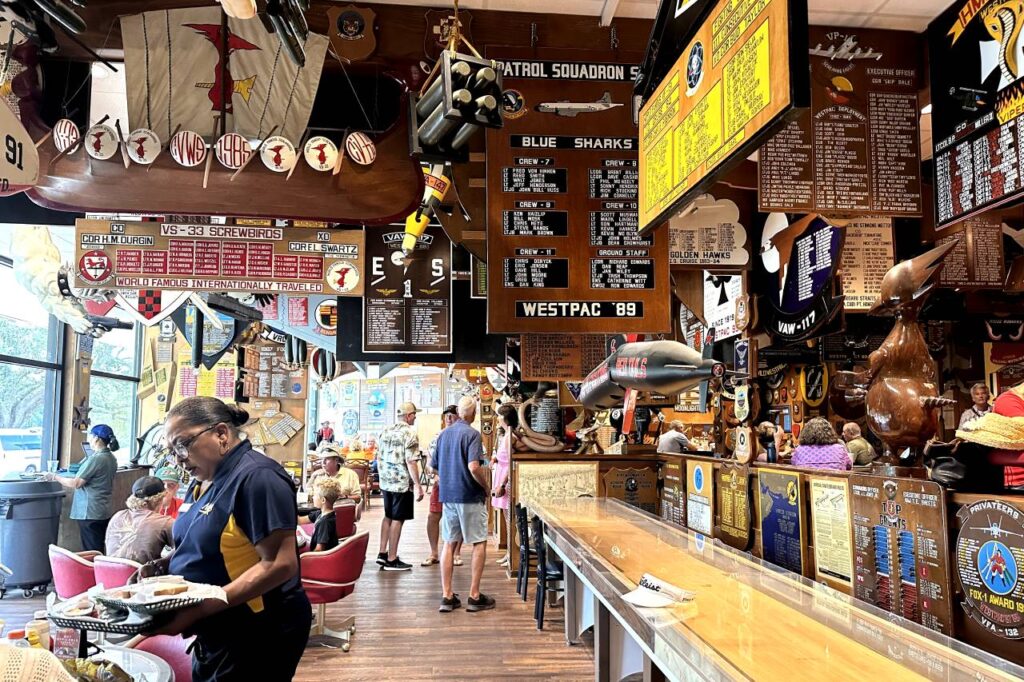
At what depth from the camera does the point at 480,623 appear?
6102 mm

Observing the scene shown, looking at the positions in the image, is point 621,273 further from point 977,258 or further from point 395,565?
point 395,565

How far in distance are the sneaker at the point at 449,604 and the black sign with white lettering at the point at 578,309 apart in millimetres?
3267

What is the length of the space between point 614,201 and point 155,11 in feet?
9.80

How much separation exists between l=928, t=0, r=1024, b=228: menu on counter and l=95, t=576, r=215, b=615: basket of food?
12.0ft

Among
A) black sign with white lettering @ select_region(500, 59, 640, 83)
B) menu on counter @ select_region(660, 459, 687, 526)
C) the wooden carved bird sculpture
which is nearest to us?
the wooden carved bird sculpture

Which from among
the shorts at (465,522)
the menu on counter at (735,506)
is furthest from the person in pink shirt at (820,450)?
the shorts at (465,522)

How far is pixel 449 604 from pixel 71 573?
3012 mm

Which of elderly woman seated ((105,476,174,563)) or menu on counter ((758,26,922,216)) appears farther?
elderly woman seated ((105,476,174,563))

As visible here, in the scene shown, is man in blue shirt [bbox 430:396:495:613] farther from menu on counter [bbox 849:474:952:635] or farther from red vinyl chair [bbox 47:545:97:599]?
menu on counter [bbox 849:474:952:635]

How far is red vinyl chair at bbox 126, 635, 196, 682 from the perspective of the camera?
282cm

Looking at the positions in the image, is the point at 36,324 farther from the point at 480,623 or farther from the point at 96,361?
the point at 480,623

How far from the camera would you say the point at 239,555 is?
2.63 m

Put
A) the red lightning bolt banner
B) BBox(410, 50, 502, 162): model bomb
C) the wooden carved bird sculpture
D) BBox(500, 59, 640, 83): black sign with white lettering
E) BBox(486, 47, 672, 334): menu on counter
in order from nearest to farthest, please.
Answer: the wooden carved bird sculpture → BBox(410, 50, 502, 162): model bomb → BBox(486, 47, 672, 334): menu on counter → BBox(500, 59, 640, 83): black sign with white lettering → the red lightning bolt banner

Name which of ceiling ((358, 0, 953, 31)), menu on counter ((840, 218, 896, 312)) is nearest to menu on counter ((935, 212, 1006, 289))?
menu on counter ((840, 218, 896, 312))
